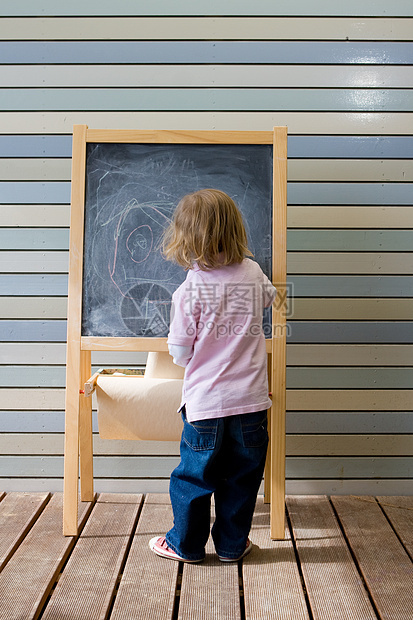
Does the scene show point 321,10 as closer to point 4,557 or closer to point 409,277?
point 409,277

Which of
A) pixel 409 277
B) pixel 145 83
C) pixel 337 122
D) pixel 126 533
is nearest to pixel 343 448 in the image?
pixel 409 277

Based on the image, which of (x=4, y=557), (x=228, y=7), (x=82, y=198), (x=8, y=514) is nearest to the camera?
(x=4, y=557)

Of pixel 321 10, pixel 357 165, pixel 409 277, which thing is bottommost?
pixel 409 277

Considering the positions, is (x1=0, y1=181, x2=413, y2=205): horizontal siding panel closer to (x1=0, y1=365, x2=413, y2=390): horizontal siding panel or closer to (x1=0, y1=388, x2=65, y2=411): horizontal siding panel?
(x1=0, y1=365, x2=413, y2=390): horizontal siding panel

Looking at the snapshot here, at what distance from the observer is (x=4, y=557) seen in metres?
2.20

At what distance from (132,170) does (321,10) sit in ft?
4.37

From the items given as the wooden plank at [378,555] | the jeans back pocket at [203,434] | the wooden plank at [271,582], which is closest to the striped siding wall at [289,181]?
the wooden plank at [378,555]

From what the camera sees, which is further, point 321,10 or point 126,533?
point 321,10

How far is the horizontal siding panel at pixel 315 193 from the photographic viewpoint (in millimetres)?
2895

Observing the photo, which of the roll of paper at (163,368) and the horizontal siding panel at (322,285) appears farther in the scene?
the horizontal siding panel at (322,285)

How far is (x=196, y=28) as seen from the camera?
2.85m

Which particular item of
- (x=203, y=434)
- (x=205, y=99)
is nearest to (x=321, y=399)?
(x=203, y=434)

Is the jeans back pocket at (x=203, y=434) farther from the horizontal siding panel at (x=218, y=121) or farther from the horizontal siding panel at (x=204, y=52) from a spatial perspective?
the horizontal siding panel at (x=204, y=52)

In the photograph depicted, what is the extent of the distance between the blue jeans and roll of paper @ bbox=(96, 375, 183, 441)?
0.73ft
